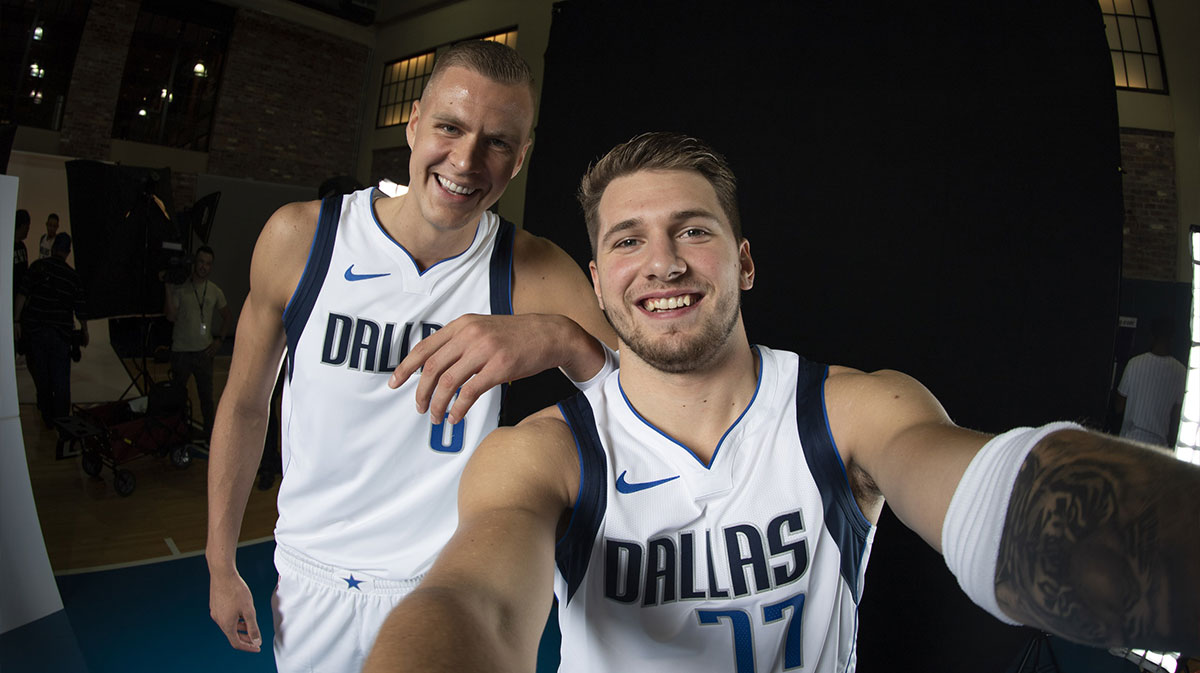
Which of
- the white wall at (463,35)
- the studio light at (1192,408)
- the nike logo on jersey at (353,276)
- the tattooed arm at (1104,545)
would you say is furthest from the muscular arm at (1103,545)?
the white wall at (463,35)

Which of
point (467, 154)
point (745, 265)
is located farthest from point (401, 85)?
point (745, 265)

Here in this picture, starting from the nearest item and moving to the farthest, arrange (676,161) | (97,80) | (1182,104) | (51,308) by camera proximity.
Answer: (676,161) < (1182,104) < (51,308) < (97,80)

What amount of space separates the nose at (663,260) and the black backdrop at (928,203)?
42.4 inches

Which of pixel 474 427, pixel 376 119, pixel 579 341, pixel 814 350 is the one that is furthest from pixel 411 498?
pixel 376 119

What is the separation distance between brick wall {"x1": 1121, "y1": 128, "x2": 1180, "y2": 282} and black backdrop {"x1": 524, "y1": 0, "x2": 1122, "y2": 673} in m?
0.03

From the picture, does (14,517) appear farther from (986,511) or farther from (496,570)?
(986,511)

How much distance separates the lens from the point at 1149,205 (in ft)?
5.04

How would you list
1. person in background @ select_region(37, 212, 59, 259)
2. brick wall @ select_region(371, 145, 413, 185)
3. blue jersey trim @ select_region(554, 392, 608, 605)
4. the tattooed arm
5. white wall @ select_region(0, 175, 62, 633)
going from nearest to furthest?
the tattooed arm < blue jersey trim @ select_region(554, 392, 608, 605) < white wall @ select_region(0, 175, 62, 633) < brick wall @ select_region(371, 145, 413, 185) < person in background @ select_region(37, 212, 59, 259)

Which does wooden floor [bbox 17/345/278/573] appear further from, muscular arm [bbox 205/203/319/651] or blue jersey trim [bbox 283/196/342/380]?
blue jersey trim [bbox 283/196/342/380]

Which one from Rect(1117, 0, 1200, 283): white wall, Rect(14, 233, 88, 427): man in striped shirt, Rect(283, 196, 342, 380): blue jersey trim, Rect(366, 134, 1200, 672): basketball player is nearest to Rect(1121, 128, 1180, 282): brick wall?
Rect(1117, 0, 1200, 283): white wall

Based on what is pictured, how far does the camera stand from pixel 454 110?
1241mm

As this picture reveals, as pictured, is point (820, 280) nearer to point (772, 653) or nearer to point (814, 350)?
point (814, 350)

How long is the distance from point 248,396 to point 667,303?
929 millimetres

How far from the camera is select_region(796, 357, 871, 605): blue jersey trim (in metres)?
0.90
